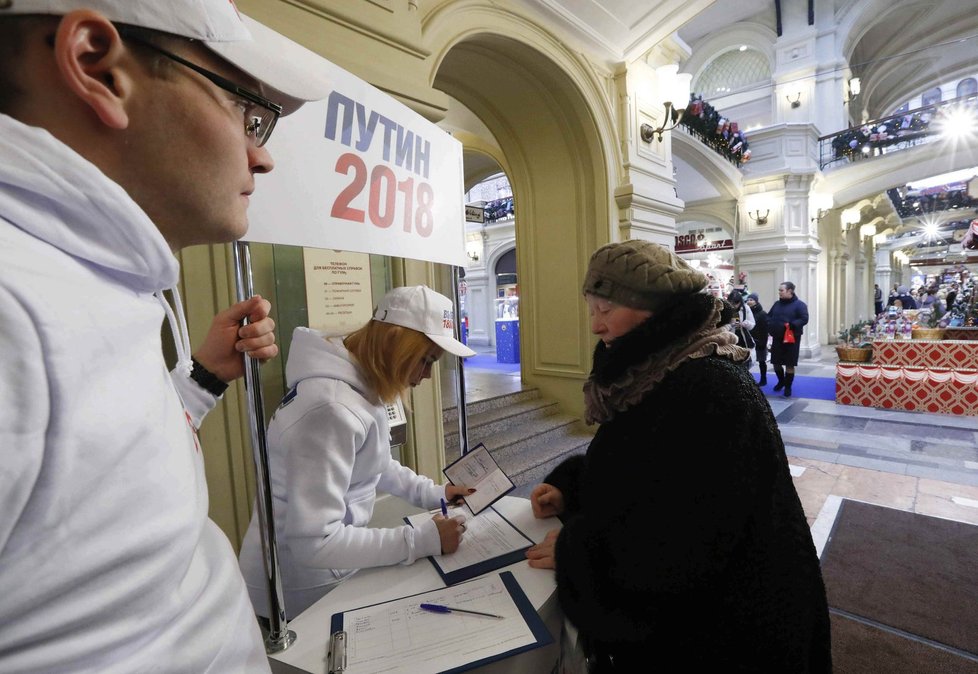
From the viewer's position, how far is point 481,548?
1241mm

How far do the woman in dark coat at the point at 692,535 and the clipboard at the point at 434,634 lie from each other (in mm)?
168

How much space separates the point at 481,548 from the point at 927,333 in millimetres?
9180

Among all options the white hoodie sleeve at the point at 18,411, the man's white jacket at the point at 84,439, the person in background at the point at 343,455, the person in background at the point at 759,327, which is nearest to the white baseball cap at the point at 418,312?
the person in background at the point at 343,455

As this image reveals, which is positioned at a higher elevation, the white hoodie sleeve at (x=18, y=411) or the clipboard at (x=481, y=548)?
the white hoodie sleeve at (x=18, y=411)

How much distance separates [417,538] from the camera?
1.20 meters

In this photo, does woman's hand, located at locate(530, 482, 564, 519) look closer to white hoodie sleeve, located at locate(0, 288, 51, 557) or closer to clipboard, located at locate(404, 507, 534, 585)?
clipboard, located at locate(404, 507, 534, 585)

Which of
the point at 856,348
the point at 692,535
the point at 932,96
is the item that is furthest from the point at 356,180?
the point at 932,96

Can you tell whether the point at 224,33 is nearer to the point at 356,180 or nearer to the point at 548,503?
the point at 356,180

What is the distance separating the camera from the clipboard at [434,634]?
2.73 feet

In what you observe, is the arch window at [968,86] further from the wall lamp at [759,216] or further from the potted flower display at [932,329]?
the potted flower display at [932,329]

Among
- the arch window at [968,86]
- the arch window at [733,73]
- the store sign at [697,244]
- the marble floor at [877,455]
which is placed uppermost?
the arch window at [968,86]

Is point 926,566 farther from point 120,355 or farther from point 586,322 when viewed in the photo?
point 120,355

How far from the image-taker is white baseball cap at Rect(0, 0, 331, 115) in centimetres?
45

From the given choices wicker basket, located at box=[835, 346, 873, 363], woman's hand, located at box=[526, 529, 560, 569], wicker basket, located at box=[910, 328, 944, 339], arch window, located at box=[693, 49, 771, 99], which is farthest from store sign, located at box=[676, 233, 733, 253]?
woman's hand, located at box=[526, 529, 560, 569]
